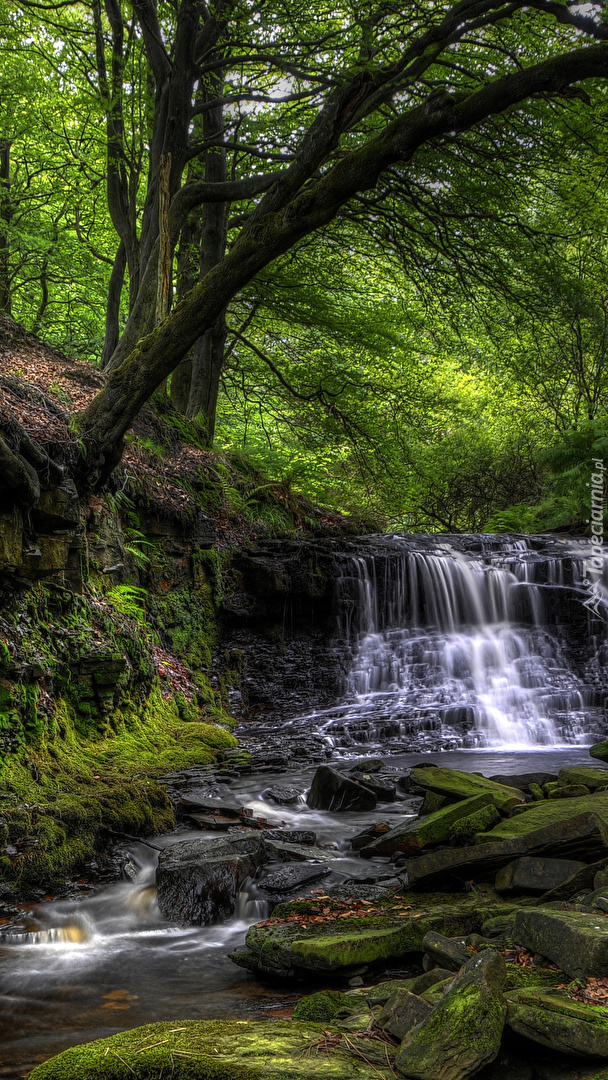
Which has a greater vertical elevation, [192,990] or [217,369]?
[217,369]

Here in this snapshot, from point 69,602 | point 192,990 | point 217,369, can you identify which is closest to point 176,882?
point 192,990

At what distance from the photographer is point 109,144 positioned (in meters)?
11.0

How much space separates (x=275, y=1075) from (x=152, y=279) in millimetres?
8370

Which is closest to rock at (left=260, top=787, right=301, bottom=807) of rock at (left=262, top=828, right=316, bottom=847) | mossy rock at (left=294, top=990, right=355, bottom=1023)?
rock at (left=262, top=828, right=316, bottom=847)

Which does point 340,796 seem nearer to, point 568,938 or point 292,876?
point 292,876

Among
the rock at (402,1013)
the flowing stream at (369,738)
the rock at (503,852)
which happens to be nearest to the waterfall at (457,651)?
the flowing stream at (369,738)

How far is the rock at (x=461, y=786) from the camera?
16.3ft

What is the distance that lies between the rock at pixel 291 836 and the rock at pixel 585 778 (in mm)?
2163

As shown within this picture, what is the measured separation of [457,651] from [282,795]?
564 cm

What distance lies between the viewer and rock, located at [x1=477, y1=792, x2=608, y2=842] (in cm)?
405

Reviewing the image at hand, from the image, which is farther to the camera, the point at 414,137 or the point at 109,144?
the point at 109,144

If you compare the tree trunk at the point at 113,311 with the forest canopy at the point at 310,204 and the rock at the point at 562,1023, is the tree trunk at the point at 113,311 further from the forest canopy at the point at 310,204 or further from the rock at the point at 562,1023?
the rock at the point at 562,1023

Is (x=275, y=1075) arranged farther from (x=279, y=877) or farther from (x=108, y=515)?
(x=108, y=515)

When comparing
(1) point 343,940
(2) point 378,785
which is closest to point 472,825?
(1) point 343,940
